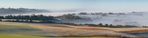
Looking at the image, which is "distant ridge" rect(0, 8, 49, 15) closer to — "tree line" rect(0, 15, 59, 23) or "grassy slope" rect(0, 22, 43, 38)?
"tree line" rect(0, 15, 59, 23)

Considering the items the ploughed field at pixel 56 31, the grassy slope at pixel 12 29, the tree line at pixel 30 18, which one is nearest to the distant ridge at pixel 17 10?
the tree line at pixel 30 18

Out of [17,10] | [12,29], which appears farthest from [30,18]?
[12,29]

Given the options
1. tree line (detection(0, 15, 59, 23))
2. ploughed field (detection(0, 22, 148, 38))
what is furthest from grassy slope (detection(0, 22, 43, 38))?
tree line (detection(0, 15, 59, 23))

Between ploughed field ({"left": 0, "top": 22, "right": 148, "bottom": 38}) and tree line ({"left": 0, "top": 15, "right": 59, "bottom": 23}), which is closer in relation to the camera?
ploughed field ({"left": 0, "top": 22, "right": 148, "bottom": 38})

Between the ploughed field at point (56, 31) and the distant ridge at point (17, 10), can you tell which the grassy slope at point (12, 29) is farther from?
the distant ridge at point (17, 10)

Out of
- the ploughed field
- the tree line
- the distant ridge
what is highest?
the distant ridge

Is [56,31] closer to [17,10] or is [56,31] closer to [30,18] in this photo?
[30,18]

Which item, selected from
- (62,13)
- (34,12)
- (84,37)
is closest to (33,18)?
(34,12)

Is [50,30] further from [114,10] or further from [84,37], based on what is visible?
[114,10]
